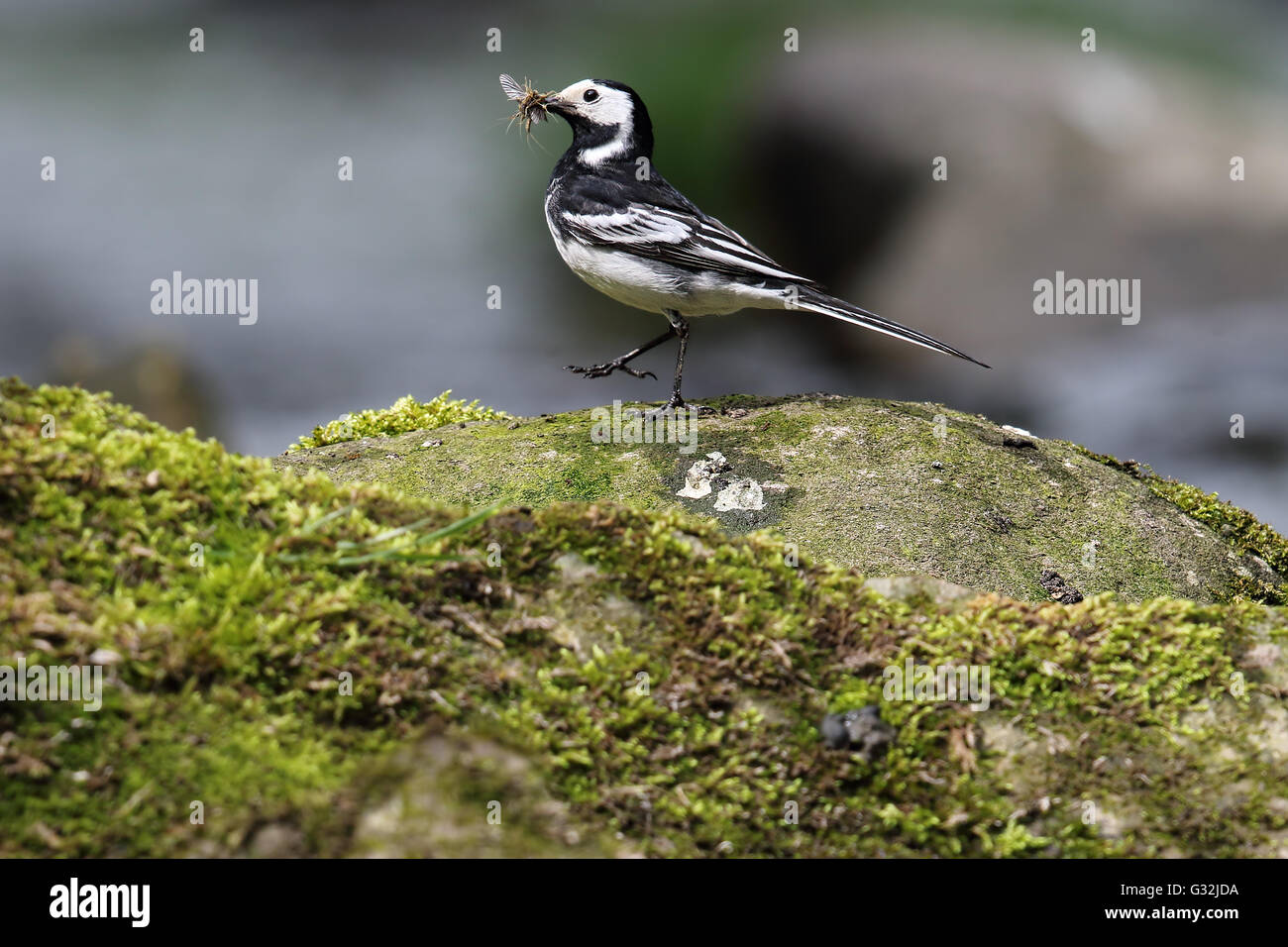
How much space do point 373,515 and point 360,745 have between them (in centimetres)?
80

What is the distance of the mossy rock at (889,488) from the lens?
15.1 ft

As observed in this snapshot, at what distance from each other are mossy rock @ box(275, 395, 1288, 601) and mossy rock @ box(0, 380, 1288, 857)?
1.71 meters

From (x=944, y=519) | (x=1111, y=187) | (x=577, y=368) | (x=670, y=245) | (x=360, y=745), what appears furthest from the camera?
(x=1111, y=187)

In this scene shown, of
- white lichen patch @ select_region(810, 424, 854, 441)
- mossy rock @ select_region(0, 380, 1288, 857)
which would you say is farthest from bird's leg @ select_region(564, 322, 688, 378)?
mossy rock @ select_region(0, 380, 1288, 857)

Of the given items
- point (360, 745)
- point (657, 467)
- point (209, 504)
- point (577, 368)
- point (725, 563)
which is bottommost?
point (360, 745)

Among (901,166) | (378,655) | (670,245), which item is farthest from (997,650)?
(901,166)

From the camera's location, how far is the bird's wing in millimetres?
5895

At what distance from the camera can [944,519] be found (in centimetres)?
473

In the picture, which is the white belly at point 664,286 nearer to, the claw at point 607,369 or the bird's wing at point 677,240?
the bird's wing at point 677,240

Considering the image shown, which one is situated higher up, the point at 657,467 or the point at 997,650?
the point at 657,467

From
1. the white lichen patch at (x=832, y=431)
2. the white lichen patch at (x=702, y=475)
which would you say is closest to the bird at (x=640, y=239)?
the white lichen patch at (x=832, y=431)

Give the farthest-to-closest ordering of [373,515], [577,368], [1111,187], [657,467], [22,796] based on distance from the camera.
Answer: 1. [1111,187]
2. [577,368]
3. [657,467]
4. [373,515]
5. [22,796]

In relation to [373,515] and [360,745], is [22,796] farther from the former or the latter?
[373,515]

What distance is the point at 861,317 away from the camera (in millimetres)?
5500
